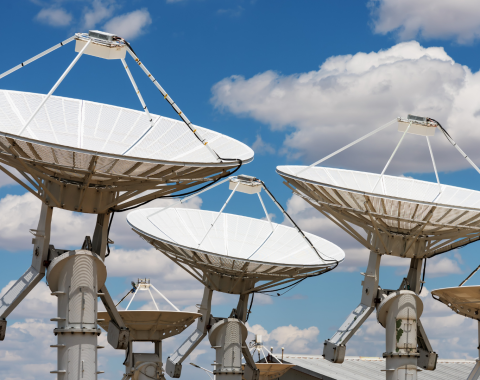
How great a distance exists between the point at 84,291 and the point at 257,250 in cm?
1688

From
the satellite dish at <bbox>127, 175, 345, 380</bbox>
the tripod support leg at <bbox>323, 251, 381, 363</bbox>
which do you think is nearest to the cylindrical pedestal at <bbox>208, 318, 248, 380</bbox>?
the satellite dish at <bbox>127, 175, 345, 380</bbox>

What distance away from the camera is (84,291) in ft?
86.4

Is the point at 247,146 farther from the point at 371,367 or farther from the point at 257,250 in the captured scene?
the point at 371,367

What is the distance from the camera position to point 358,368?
2391 inches

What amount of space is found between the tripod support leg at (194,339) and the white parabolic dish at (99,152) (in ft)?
37.8

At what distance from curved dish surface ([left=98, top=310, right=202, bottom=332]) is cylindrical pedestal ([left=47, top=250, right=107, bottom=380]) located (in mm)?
15374

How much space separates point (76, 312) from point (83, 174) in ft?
15.9

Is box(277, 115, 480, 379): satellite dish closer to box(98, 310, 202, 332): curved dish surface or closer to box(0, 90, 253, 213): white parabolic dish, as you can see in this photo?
box(0, 90, 253, 213): white parabolic dish

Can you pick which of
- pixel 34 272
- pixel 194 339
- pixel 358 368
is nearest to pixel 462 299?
pixel 194 339

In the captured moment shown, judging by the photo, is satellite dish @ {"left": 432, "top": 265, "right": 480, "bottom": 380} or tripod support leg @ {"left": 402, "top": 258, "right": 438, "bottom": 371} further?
satellite dish @ {"left": 432, "top": 265, "right": 480, "bottom": 380}

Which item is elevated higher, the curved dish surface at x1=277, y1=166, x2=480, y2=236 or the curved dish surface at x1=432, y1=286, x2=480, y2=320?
the curved dish surface at x1=277, y1=166, x2=480, y2=236

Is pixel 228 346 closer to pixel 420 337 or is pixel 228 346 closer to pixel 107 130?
pixel 420 337

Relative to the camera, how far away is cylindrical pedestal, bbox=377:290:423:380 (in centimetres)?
3494

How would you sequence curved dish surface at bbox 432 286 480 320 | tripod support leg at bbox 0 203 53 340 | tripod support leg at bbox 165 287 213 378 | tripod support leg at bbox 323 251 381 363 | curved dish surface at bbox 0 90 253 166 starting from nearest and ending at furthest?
tripod support leg at bbox 0 203 53 340 < curved dish surface at bbox 0 90 253 166 < tripod support leg at bbox 323 251 381 363 < curved dish surface at bbox 432 286 480 320 < tripod support leg at bbox 165 287 213 378
